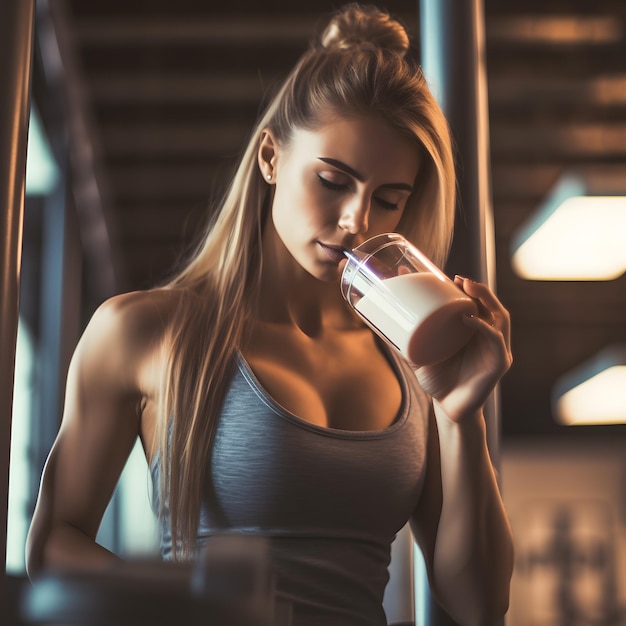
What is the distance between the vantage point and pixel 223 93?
4352mm

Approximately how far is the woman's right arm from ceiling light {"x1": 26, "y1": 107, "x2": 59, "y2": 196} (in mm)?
1769

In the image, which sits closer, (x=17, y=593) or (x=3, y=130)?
(x=17, y=593)

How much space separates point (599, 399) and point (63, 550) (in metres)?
4.33

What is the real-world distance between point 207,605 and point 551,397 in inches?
358

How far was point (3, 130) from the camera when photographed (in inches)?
40.4

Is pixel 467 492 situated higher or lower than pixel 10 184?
lower

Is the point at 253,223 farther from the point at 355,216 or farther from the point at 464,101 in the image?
the point at 464,101

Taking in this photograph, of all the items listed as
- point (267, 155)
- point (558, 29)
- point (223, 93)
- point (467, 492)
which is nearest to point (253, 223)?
point (267, 155)

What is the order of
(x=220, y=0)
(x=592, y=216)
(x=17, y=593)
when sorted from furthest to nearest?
(x=220, y=0) → (x=592, y=216) → (x=17, y=593)

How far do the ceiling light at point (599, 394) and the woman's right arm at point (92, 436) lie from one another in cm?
373

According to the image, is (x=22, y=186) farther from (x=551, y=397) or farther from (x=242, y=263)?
(x=551, y=397)

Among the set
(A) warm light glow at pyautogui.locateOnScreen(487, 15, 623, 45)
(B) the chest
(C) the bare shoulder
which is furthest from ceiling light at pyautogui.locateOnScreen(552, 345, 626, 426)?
(C) the bare shoulder

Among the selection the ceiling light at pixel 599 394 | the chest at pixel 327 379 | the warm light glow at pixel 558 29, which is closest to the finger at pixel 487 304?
→ the chest at pixel 327 379

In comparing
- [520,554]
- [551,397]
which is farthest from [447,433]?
[520,554]
